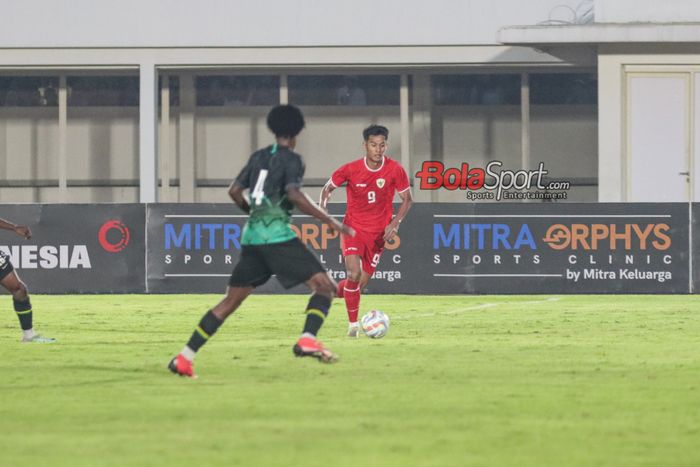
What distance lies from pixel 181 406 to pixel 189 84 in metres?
26.8

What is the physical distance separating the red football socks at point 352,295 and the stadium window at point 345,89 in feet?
64.5

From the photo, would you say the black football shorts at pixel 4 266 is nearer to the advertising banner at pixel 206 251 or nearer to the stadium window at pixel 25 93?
the advertising banner at pixel 206 251

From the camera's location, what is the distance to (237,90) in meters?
36.5

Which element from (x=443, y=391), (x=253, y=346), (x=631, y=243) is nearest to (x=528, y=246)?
(x=631, y=243)

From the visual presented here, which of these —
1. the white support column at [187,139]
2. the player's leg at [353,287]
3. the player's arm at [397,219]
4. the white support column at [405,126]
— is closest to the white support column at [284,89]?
the white support column at [187,139]

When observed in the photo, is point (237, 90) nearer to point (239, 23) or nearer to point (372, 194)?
point (239, 23)

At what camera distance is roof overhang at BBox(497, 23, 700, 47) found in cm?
3052

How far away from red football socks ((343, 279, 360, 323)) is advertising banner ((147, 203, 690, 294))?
29.8 ft

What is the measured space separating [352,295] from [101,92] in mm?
21131

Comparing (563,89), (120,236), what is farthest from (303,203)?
(563,89)

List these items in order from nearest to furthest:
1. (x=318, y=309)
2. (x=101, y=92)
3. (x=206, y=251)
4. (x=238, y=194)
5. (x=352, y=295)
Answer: (x=238, y=194)
(x=318, y=309)
(x=352, y=295)
(x=206, y=251)
(x=101, y=92)

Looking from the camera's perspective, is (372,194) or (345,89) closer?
(372,194)

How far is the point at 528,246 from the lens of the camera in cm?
2586

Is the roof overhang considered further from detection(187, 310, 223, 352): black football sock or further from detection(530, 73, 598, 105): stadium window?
detection(187, 310, 223, 352): black football sock
